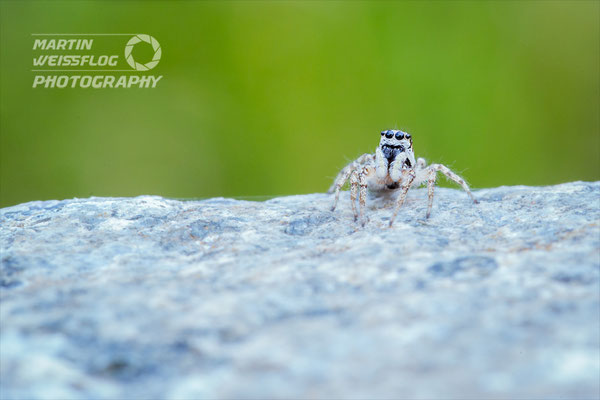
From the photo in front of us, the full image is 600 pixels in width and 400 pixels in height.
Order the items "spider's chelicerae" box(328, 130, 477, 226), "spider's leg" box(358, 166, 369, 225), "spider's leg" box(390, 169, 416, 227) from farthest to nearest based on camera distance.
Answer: "spider's chelicerae" box(328, 130, 477, 226) → "spider's leg" box(358, 166, 369, 225) → "spider's leg" box(390, 169, 416, 227)

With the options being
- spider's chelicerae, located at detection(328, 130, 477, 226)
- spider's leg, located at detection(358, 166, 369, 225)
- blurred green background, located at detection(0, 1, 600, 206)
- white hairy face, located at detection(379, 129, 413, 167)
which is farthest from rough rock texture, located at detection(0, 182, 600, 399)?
blurred green background, located at detection(0, 1, 600, 206)

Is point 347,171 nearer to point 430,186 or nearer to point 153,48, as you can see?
point 430,186

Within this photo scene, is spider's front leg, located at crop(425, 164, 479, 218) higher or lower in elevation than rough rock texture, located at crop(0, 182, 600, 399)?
higher

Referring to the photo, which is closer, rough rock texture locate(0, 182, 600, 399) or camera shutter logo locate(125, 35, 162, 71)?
rough rock texture locate(0, 182, 600, 399)

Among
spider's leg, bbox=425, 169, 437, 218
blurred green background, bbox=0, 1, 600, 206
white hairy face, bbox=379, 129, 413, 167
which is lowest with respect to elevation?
spider's leg, bbox=425, 169, 437, 218

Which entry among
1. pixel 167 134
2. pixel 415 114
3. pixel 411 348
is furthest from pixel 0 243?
pixel 415 114

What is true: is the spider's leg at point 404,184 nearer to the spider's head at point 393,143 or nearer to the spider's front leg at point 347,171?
the spider's head at point 393,143

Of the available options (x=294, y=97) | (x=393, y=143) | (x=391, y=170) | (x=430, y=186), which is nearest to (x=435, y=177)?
(x=430, y=186)

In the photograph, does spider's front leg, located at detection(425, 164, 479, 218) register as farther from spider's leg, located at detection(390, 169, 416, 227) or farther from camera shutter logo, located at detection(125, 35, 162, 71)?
camera shutter logo, located at detection(125, 35, 162, 71)
